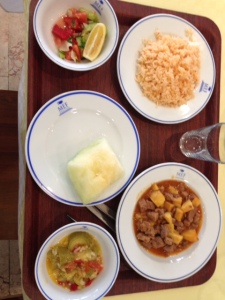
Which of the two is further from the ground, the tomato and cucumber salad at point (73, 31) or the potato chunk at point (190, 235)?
the tomato and cucumber salad at point (73, 31)

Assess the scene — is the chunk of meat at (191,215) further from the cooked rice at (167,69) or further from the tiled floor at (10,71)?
the tiled floor at (10,71)

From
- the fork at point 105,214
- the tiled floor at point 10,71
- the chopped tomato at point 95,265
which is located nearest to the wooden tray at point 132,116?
the fork at point 105,214

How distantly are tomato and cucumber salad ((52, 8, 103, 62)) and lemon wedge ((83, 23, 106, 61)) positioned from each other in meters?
0.03

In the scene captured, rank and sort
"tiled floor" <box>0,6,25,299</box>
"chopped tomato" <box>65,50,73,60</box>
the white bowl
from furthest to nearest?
"tiled floor" <box>0,6,25,299</box> → "chopped tomato" <box>65,50,73,60</box> → the white bowl

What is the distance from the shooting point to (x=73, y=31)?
1463 mm

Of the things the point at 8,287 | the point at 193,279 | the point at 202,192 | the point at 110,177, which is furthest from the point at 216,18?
the point at 8,287

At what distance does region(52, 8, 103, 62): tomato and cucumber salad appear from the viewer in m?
1.45

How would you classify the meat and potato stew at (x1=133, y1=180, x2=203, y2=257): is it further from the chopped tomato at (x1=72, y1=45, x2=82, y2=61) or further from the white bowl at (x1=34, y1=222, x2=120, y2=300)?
the chopped tomato at (x1=72, y1=45, x2=82, y2=61)

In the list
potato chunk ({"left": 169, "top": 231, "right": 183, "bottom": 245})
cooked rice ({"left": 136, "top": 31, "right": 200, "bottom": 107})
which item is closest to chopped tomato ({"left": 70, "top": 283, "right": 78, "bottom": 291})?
potato chunk ({"left": 169, "top": 231, "right": 183, "bottom": 245})

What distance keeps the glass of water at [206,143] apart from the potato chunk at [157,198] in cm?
23

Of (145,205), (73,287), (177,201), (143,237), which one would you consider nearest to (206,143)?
(177,201)

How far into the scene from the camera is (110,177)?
1.41 metres

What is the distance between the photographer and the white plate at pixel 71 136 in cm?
138

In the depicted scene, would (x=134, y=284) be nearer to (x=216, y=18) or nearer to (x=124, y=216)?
(x=124, y=216)
